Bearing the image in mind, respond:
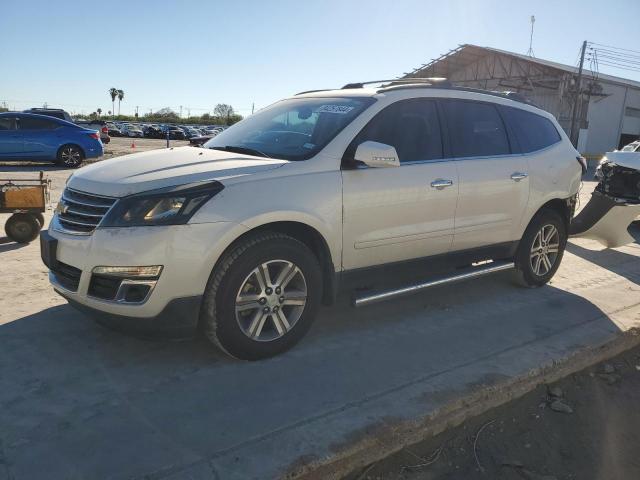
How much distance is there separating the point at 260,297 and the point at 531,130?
A: 342 cm

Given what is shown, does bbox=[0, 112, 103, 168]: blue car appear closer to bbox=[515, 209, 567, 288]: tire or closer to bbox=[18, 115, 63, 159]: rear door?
bbox=[18, 115, 63, 159]: rear door

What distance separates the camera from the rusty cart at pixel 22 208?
633cm

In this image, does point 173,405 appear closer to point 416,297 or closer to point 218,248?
point 218,248

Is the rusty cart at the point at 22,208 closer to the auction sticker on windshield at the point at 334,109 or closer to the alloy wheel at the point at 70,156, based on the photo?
the auction sticker on windshield at the point at 334,109

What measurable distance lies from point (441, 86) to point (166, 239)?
9.04ft

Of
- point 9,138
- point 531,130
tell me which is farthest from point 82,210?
point 9,138

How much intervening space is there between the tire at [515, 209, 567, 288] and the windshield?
7.62ft

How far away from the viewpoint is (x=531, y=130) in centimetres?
555

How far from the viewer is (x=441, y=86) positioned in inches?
187

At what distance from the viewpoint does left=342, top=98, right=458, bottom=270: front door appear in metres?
4.01

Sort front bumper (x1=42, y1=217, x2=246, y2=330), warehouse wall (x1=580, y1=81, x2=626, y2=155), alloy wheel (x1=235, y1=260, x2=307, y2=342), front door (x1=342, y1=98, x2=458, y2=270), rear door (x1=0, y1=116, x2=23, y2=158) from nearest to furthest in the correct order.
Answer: front bumper (x1=42, y1=217, x2=246, y2=330), alloy wheel (x1=235, y1=260, x2=307, y2=342), front door (x1=342, y1=98, x2=458, y2=270), rear door (x1=0, y1=116, x2=23, y2=158), warehouse wall (x1=580, y1=81, x2=626, y2=155)

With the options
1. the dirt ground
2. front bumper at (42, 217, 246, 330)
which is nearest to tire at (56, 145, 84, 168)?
front bumper at (42, 217, 246, 330)

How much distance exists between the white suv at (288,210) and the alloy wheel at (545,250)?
38cm

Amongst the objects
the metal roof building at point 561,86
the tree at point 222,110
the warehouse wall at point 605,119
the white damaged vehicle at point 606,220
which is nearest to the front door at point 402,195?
the white damaged vehicle at point 606,220
